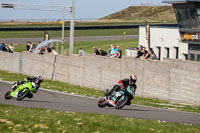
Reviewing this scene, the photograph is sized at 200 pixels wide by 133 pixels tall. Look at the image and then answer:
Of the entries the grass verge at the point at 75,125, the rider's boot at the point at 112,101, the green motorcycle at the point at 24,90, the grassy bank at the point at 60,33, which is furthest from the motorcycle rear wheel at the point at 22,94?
the grassy bank at the point at 60,33

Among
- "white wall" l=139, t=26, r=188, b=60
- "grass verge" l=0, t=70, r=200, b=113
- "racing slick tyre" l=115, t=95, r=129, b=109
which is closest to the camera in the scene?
"racing slick tyre" l=115, t=95, r=129, b=109

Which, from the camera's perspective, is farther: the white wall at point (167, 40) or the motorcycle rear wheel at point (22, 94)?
the white wall at point (167, 40)

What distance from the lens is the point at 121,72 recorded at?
95.5ft

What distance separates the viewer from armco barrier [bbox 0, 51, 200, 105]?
2452 cm

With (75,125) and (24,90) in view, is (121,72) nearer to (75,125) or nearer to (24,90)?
(24,90)

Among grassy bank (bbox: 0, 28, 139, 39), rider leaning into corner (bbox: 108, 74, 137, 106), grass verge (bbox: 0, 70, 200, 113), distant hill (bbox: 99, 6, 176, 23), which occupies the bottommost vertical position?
grass verge (bbox: 0, 70, 200, 113)

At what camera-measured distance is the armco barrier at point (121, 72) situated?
80.4 ft

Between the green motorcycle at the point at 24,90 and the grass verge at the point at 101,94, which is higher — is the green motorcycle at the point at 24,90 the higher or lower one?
the higher one

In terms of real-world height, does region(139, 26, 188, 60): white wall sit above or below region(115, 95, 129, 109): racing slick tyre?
above

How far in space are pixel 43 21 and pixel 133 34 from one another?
31.7 m

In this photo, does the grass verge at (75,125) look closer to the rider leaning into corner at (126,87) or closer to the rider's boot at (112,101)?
the rider leaning into corner at (126,87)

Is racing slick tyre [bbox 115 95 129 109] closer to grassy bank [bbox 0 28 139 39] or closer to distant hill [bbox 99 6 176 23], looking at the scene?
grassy bank [bbox 0 28 139 39]

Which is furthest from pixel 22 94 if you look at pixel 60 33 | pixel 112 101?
pixel 60 33

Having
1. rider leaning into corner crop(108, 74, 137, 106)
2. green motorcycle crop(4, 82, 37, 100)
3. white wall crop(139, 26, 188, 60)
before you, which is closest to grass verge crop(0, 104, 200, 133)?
rider leaning into corner crop(108, 74, 137, 106)
